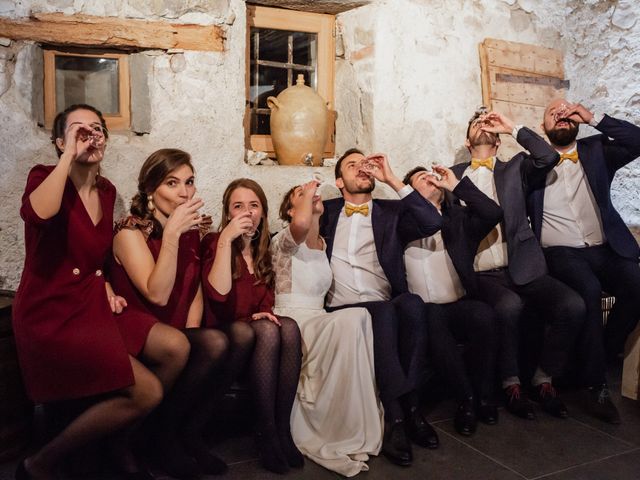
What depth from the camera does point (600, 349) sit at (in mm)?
3061

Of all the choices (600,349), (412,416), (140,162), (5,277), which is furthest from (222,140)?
(600,349)

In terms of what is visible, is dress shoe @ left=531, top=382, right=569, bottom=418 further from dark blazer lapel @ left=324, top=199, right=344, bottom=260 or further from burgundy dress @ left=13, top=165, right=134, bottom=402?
burgundy dress @ left=13, top=165, right=134, bottom=402

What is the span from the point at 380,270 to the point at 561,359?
3.41 ft

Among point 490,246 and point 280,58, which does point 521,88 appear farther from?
point 280,58

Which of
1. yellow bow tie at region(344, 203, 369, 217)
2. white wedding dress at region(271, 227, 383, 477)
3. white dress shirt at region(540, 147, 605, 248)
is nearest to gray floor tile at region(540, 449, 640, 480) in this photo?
white wedding dress at region(271, 227, 383, 477)

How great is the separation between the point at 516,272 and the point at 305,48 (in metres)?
2.12

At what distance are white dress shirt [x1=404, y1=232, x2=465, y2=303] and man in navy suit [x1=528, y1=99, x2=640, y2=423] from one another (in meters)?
0.64

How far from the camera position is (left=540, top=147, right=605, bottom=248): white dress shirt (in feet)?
11.2

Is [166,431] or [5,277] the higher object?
[5,277]

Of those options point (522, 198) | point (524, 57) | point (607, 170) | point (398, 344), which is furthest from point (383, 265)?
point (524, 57)

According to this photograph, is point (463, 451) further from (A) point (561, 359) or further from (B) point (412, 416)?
(A) point (561, 359)

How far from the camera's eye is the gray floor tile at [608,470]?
238 cm

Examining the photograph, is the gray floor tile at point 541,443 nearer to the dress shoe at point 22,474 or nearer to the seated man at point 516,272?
the seated man at point 516,272

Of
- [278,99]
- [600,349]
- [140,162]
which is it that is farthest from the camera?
[278,99]
